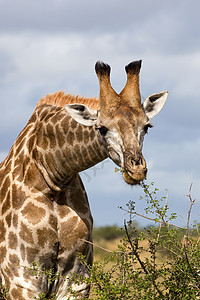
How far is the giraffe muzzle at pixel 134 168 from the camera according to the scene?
21.4 ft

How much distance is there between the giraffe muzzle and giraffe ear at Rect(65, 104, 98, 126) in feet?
3.14

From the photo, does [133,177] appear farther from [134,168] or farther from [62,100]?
[62,100]

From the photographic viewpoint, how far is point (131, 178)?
6574 millimetres

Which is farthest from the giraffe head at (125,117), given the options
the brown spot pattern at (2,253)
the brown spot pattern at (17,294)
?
the brown spot pattern at (17,294)

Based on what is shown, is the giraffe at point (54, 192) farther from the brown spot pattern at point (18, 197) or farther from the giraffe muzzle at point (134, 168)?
the giraffe muzzle at point (134, 168)

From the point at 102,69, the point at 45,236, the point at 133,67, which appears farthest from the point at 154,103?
the point at 45,236

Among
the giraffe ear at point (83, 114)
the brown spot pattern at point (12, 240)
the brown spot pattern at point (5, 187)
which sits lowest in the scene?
the brown spot pattern at point (12, 240)

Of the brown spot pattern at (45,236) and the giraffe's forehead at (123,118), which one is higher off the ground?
the giraffe's forehead at (123,118)

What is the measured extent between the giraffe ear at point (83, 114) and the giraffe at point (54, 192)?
0.05ft

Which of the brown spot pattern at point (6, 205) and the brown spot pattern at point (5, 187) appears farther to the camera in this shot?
the brown spot pattern at point (5, 187)

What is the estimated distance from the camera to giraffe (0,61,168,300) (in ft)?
24.5

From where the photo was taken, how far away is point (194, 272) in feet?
22.3

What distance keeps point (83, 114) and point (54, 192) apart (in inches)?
58.0

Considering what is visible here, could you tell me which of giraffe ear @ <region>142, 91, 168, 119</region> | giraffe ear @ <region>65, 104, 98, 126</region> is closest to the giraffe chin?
giraffe ear @ <region>65, 104, 98, 126</region>
